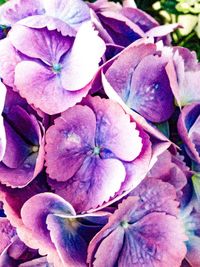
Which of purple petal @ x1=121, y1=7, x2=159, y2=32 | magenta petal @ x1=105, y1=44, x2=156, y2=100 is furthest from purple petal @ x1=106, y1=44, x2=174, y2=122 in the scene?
purple petal @ x1=121, y1=7, x2=159, y2=32

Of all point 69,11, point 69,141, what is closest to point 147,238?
point 69,141

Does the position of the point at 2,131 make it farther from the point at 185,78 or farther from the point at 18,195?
the point at 185,78

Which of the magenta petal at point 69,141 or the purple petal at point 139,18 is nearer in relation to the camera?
the magenta petal at point 69,141

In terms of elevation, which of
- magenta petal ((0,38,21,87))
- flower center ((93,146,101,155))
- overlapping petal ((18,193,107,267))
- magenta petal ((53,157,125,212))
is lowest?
overlapping petal ((18,193,107,267))

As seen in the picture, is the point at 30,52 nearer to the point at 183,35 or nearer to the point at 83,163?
the point at 83,163

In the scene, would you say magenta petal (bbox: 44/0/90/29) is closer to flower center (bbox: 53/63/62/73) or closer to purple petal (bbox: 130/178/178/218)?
flower center (bbox: 53/63/62/73)

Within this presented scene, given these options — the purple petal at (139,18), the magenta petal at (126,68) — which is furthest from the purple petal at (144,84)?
the purple petal at (139,18)

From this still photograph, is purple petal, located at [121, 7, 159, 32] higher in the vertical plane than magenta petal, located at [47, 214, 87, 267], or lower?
higher

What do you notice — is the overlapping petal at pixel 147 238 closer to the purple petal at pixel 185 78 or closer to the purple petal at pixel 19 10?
the purple petal at pixel 185 78
